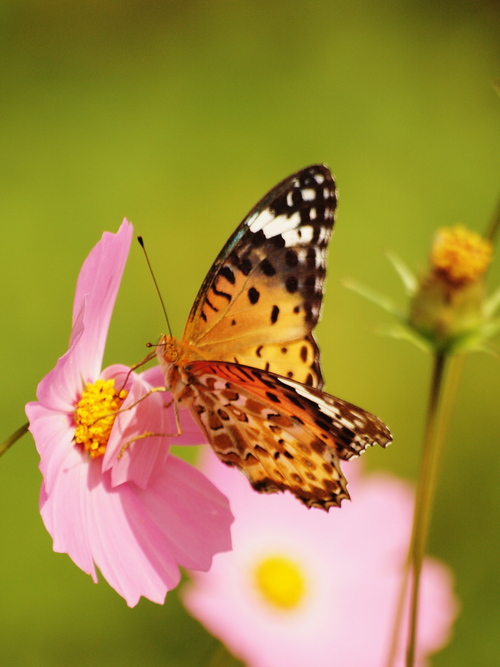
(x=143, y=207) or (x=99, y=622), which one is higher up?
(x=143, y=207)

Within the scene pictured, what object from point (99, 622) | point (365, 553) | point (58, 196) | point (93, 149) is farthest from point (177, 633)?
point (93, 149)

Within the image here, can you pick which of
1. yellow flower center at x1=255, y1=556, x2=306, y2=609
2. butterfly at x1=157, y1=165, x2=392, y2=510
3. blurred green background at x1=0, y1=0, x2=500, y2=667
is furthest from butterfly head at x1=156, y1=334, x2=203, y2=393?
blurred green background at x1=0, y1=0, x2=500, y2=667

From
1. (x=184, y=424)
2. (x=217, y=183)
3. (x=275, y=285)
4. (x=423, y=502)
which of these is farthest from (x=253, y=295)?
(x=217, y=183)

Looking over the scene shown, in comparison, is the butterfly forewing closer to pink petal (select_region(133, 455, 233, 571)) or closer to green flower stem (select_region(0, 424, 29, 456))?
pink petal (select_region(133, 455, 233, 571))

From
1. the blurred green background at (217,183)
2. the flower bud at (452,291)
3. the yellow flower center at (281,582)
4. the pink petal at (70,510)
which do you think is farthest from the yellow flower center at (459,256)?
the blurred green background at (217,183)

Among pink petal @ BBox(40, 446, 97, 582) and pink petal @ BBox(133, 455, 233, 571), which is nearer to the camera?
pink petal @ BBox(40, 446, 97, 582)

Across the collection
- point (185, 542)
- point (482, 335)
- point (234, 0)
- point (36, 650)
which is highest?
point (234, 0)

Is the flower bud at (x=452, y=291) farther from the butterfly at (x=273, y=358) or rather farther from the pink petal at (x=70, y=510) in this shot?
the pink petal at (x=70, y=510)

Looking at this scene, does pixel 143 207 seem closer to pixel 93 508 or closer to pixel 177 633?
pixel 177 633
